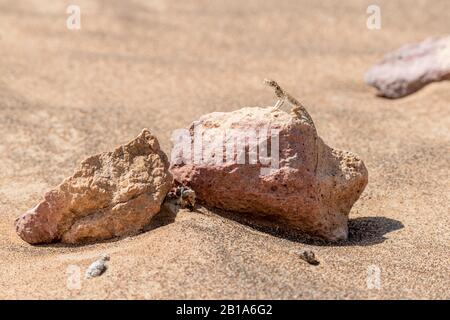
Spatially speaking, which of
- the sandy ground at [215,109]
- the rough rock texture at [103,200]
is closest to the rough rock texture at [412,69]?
the sandy ground at [215,109]

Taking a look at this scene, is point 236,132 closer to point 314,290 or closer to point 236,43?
point 314,290

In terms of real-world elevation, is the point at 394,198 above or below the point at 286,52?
below

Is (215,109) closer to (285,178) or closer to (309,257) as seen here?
(285,178)

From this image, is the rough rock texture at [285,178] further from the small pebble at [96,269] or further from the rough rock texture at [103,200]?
the small pebble at [96,269]

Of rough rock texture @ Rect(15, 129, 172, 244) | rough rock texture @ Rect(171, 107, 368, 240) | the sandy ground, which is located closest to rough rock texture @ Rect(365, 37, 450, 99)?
the sandy ground

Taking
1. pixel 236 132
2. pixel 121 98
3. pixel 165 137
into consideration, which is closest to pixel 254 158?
pixel 236 132
